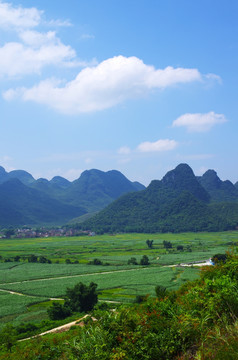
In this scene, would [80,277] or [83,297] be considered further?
[80,277]

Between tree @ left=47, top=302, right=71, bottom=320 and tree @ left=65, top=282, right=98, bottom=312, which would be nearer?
tree @ left=47, top=302, right=71, bottom=320

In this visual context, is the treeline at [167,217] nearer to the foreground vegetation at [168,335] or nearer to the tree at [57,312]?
the tree at [57,312]

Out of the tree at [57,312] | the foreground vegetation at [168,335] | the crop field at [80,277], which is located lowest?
the crop field at [80,277]

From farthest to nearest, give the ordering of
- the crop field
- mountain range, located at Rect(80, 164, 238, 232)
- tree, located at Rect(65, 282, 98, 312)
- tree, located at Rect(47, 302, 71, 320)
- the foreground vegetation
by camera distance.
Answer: mountain range, located at Rect(80, 164, 238, 232) < the crop field < tree, located at Rect(65, 282, 98, 312) < tree, located at Rect(47, 302, 71, 320) < the foreground vegetation

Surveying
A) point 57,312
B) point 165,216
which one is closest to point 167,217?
point 165,216

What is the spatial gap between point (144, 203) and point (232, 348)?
187 meters

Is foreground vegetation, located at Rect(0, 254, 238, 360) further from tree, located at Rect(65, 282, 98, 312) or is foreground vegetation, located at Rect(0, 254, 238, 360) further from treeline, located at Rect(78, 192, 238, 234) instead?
treeline, located at Rect(78, 192, 238, 234)

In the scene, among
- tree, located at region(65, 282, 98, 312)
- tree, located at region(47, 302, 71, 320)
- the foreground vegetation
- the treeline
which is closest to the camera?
the foreground vegetation

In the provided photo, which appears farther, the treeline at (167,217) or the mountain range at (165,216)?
the mountain range at (165,216)

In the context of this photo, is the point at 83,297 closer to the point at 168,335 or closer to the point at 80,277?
the point at 80,277

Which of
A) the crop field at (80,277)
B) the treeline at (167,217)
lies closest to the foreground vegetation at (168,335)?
the crop field at (80,277)

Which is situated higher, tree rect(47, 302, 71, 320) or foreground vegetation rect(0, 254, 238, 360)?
foreground vegetation rect(0, 254, 238, 360)

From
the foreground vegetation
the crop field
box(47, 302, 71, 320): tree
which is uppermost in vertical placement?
the foreground vegetation

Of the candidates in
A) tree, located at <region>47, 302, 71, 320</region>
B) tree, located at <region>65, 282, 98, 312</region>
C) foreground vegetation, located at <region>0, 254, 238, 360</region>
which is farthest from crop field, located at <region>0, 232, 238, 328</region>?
foreground vegetation, located at <region>0, 254, 238, 360</region>
